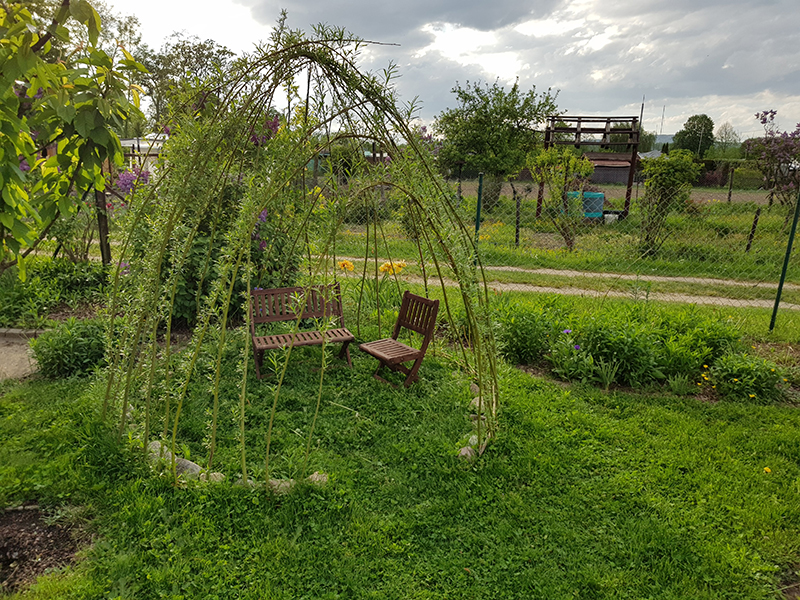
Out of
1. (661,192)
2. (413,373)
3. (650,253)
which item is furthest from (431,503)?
(661,192)

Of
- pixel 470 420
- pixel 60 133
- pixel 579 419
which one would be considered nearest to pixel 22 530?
pixel 60 133

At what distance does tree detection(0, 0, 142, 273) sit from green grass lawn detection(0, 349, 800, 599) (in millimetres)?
1531

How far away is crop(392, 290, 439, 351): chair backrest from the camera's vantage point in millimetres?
4273

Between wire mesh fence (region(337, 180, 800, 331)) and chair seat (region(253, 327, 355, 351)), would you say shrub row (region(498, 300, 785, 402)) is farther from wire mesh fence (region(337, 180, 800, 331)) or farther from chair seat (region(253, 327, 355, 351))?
wire mesh fence (region(337, 180, 800, 331))

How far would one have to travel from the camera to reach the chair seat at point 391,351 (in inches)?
167

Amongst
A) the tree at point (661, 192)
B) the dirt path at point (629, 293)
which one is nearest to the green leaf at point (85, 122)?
the dirt path at point (629, 293)

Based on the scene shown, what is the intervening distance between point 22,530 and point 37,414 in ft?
4.49

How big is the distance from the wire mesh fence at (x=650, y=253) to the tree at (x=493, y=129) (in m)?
5.52

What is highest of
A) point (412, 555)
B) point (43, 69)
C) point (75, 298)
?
point (43, 69)

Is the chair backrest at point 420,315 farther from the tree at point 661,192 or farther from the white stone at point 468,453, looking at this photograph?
the tree at point 661,192

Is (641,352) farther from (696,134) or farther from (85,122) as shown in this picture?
(696,134)

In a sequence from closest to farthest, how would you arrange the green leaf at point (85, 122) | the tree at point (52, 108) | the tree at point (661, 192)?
1. the tree at point (52, 108)
2. the green leaf at point (85, 122)
3. the tree at point (661, 192)

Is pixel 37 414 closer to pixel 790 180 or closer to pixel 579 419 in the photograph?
pixel 579 419

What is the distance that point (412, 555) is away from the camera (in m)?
2.61
